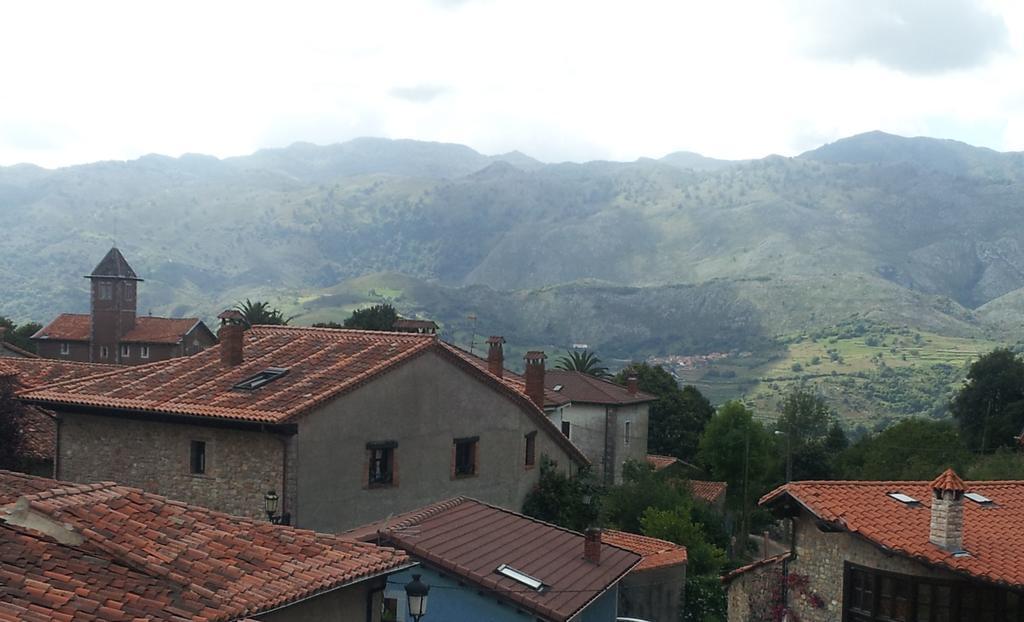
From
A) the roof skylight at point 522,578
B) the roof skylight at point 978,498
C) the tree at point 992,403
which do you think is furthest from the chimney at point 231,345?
the tree at point 992,403

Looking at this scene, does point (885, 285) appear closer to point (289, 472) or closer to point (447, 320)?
point (447, 320)

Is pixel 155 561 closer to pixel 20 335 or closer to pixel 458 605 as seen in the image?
pixel 458 605

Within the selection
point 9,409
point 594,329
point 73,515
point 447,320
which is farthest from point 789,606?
point 594,329

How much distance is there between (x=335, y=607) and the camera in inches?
473

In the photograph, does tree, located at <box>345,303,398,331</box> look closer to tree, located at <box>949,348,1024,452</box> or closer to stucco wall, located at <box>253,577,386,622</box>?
tree, located at <box>949,348,1024,452</box>

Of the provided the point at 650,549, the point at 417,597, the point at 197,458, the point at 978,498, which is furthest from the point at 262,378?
the point at 978,498

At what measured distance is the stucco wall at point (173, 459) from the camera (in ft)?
67.7

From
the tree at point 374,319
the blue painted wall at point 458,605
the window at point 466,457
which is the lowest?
the blue painted wall at point 458,605

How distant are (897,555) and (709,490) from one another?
3400cm

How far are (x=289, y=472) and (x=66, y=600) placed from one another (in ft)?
36.3

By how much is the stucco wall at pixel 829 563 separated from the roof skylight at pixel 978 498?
156 cm

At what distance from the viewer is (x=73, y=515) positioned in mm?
10977

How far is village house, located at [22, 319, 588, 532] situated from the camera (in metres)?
20.7

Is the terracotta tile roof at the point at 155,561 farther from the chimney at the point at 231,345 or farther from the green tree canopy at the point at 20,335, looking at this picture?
the green tree canopy at the point at 20,335
